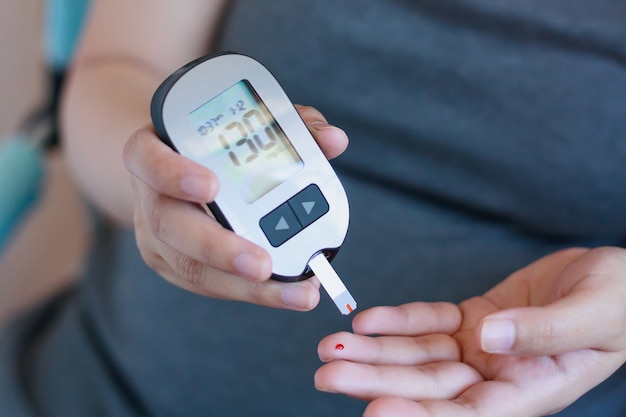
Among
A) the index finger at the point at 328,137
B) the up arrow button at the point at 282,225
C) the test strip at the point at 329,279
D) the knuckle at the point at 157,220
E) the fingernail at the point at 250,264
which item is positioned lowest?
the test strip at the point at 329,279

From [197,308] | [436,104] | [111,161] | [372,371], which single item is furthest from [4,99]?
[372,371]

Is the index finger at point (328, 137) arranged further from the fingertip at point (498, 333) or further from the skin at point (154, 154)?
the fingertip at point (498, 333)

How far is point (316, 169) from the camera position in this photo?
0.39 metres

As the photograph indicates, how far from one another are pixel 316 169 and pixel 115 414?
0.32 metres

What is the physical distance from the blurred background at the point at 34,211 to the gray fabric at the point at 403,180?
64 centimetres

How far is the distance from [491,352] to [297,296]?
0.13 meters

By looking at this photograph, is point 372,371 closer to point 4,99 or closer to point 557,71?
point 557,71

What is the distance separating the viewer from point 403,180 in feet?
2.03

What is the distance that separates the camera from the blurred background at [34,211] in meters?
1.17

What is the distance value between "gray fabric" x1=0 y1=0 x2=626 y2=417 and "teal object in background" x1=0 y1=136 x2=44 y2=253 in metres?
0.13

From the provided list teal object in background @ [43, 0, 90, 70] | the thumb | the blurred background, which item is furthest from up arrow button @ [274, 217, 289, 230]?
the blurred background

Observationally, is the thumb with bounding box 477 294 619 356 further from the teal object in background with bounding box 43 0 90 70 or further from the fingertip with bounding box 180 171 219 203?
the teal object in background with bounding box 43 0 90 70

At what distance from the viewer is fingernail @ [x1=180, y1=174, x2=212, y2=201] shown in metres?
0.34

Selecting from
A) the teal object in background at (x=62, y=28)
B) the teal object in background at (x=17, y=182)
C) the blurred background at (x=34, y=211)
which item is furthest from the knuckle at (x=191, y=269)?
the blurred background at (x=34, y=211)
